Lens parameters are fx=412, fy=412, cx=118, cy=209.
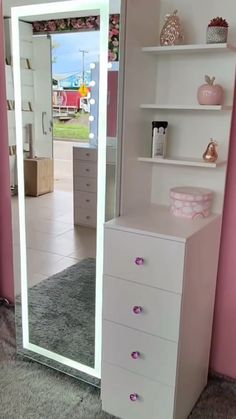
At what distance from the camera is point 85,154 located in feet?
6.14

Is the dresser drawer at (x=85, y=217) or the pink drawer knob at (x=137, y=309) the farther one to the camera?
the dresser drawer at (x=85, y=217)

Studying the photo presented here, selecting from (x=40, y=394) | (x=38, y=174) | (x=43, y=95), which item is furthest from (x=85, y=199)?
(x=40, y=394)

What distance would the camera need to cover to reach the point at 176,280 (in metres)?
1.60

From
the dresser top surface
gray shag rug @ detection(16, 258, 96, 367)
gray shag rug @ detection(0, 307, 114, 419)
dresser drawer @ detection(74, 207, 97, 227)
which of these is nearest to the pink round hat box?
the dresser top surface

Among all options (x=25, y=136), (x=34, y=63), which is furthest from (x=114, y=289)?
(x=34, y=63)

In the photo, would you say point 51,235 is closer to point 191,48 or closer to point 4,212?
point 4,212

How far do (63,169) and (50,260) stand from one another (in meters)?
0.50

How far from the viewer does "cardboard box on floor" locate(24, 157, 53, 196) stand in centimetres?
206

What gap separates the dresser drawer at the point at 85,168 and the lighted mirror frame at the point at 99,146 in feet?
0.13

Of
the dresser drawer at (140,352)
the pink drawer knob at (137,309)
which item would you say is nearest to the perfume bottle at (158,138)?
the pink drawer knob at (137,309)

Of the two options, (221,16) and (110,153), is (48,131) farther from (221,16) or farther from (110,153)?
(221,16)

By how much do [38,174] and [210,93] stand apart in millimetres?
923

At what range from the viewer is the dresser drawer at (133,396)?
1748mm

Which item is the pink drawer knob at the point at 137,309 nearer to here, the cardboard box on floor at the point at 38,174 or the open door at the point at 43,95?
the cardboard box on floor at the point at 38,174
